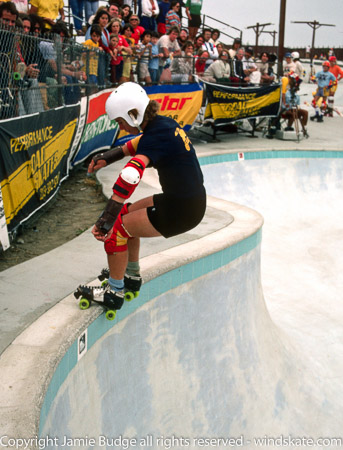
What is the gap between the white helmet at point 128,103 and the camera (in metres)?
3.28

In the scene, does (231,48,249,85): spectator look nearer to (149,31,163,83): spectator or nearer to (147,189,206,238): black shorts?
(149,31,163,83): spectator

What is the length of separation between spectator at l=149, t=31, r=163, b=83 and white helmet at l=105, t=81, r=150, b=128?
9.32 metres

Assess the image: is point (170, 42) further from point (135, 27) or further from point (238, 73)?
point (238, 73)

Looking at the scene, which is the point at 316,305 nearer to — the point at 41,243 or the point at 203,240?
the point at 203,240

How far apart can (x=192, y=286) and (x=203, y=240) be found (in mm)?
794

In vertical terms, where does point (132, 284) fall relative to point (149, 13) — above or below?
below

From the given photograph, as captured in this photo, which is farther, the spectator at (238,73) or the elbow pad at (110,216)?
the spectator at (238,73)

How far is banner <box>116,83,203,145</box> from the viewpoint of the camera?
472 inches

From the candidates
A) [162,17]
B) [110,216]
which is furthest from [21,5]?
[162,17]

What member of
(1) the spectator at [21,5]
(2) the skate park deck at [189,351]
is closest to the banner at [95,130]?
(2) the skate park deck at [189,351]

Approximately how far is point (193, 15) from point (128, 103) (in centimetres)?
1923

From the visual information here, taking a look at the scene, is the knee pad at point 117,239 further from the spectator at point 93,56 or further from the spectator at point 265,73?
the spectator at point 265,73

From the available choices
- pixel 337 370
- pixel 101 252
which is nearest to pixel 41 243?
pixel 101 252

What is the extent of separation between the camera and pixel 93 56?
31.8 ft
